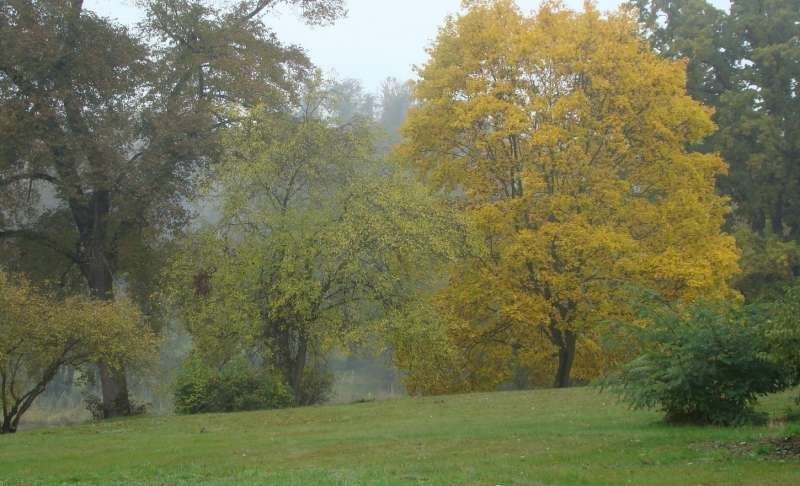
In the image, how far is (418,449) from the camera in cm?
1312

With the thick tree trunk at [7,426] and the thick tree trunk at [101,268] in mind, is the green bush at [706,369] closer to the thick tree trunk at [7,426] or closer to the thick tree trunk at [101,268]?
the thick tree trunk at [7,426]

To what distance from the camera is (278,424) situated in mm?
18359

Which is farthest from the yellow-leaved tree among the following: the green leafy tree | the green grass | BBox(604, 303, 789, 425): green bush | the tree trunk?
BBox(604, 303, 789, 425): green bush

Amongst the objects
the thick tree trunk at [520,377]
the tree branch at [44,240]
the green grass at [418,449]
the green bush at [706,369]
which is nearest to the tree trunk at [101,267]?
the tree branch at [44,240]

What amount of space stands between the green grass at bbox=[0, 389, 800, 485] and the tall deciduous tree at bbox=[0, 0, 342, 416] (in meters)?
8.72

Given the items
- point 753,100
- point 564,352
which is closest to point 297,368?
point 564,352

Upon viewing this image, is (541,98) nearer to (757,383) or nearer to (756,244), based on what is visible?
(756,244)

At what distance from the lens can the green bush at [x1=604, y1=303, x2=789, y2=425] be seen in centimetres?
1260

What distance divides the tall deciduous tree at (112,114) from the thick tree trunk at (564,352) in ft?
38.9

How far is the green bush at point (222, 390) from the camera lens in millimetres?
23094

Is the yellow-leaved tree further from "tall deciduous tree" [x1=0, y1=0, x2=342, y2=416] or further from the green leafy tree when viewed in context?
"tall deciduous tree" [x1=0, y1=0, x2=342, y2=416]

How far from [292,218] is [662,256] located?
34.3ft

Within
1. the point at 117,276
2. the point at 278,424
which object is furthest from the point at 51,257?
the point at 278,424

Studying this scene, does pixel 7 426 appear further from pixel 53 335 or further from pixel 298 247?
pixel 298 247
